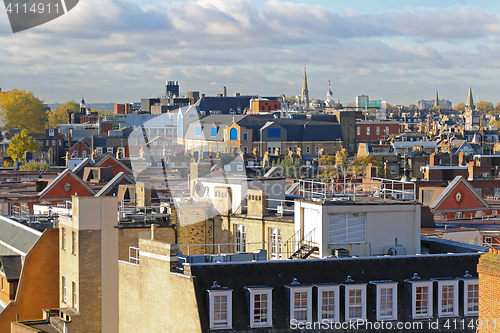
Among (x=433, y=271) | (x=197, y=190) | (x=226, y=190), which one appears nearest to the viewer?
(x=433, y=271)

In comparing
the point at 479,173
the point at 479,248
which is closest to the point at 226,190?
the point at 479,248

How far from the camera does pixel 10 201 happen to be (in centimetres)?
5597

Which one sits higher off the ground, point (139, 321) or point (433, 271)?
point (433, 271)

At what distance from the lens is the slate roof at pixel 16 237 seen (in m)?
34.5

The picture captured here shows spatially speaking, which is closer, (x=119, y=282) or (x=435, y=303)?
(x=435, y=303)

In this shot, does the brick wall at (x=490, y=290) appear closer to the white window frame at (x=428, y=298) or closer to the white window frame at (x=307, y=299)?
the white window frame at (x=307, y=299)

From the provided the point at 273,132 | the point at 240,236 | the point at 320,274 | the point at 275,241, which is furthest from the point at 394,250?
the point at 273,132

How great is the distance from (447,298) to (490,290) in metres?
8.92

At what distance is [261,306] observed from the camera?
2373 cm

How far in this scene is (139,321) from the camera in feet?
88.2

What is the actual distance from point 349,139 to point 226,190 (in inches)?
4555

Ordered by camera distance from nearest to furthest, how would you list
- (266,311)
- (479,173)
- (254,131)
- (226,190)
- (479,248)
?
(266,311) → (479,248) → (226,190) → (479,173) → (254,131)

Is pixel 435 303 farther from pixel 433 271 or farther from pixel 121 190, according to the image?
pixel 121 190

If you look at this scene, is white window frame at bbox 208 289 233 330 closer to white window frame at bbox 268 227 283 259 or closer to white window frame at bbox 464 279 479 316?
white window frame at bbox 464 279 479 316
